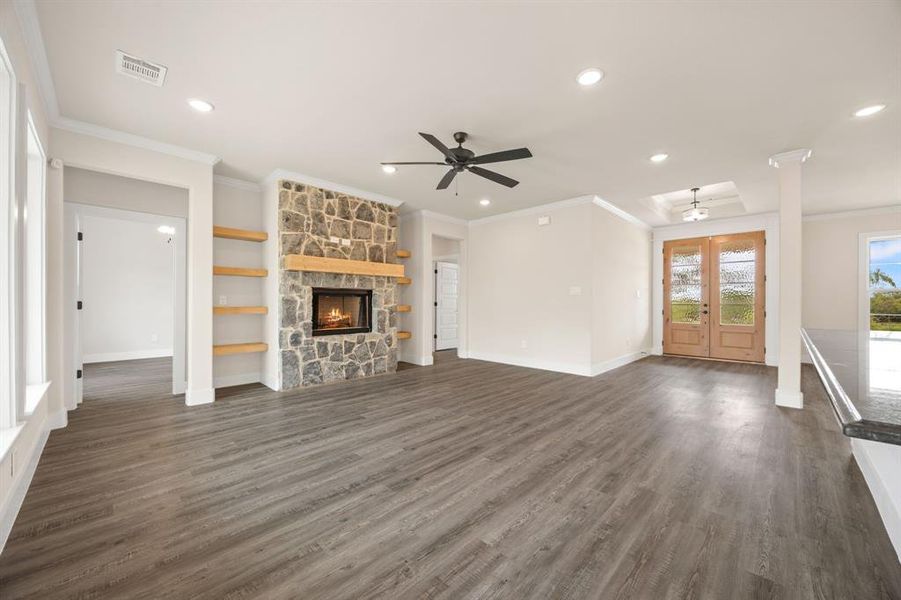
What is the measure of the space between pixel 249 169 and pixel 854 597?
19.1 ft

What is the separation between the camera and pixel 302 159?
4.24m

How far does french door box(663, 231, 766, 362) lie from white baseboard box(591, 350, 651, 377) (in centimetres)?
99

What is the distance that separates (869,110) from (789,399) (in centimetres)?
283

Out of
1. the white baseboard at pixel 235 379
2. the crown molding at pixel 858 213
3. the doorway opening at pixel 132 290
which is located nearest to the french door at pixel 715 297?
the crown molding at pixel 858 213

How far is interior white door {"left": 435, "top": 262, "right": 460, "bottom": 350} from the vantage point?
27.0 feet

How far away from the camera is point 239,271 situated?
15.2 ft

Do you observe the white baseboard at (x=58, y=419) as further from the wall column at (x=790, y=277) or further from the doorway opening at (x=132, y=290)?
the wall column at (x=790, y=277)

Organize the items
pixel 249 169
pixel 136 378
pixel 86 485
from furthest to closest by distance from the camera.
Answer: pixel 136 378
pixel 249 169
pixel 86 485

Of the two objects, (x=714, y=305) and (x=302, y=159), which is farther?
(x=714, y=305)

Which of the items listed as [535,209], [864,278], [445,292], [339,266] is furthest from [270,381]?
[864,278]

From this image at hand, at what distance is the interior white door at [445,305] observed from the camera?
27.0 feet

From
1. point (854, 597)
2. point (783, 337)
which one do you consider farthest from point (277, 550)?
point (783, 337)

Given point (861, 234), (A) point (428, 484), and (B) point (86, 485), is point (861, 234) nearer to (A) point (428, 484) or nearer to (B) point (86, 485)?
(A) point (428, 484)

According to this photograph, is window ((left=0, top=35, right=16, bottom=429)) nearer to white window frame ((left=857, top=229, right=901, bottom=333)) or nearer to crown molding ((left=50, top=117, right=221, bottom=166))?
crown molding ((left=50, top=117, right=221, bottom=166))
